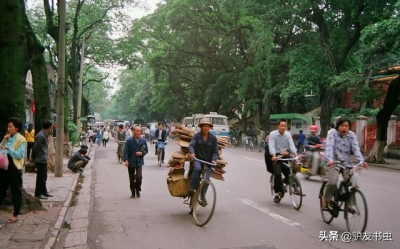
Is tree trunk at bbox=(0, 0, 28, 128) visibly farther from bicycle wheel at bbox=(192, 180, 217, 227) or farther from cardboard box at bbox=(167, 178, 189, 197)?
bicycle wheel at bbox=(192, 180, 217, 227)

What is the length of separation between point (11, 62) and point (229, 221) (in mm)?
5014

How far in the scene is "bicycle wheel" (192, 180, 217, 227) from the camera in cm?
658

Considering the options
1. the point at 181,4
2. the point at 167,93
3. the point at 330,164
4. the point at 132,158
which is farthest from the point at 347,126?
the point at 167,93

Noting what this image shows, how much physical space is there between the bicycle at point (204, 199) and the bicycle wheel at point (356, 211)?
6.88ft

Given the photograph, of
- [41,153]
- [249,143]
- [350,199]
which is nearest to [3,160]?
[41,153]

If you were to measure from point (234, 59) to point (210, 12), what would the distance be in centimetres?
526

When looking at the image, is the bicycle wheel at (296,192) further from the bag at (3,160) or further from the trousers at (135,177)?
the bag at (3,160)

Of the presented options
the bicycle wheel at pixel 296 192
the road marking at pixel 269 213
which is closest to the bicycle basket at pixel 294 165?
the bicycle wheel at pixel 296 192

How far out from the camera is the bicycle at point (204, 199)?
6590 mm

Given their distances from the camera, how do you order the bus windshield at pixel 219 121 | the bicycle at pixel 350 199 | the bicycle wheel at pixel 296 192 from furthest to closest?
1. the bus windshield at pixel 219 121
2. the bicycle wheel at pixel 296 192
3. the bicycle at pixel 350 199

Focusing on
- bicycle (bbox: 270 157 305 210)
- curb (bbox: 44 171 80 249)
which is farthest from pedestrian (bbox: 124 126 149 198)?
bicycle (bbox: 270 157 305 210)

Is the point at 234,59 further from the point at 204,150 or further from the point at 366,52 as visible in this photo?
the point at 204,150

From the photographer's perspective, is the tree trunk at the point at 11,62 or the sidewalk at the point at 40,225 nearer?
the sidewalk at the point at 40,225

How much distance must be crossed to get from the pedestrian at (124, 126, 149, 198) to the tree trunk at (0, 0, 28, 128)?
250 cm
